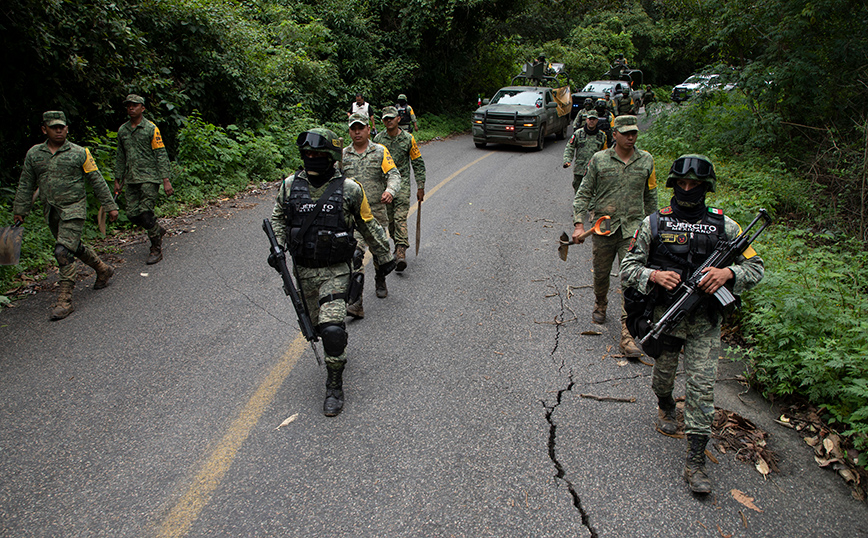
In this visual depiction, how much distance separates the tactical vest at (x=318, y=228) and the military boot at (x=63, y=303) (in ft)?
10.1

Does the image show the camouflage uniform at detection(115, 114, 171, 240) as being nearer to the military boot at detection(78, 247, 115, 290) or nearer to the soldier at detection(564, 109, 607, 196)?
the military boot at detection(78, 247, 115, 290)

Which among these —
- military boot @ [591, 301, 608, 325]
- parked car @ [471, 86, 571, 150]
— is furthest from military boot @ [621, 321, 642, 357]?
parked car @ [471, 86, 571, 150]

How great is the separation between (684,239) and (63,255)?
19.7ft

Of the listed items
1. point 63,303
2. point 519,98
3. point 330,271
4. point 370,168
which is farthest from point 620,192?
point 519,98

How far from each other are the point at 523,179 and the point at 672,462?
393 inches

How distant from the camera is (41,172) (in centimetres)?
595

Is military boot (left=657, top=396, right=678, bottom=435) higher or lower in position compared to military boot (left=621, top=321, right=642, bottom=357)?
higher

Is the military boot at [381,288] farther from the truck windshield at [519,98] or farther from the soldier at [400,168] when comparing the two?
the truck windshield at [519,98]

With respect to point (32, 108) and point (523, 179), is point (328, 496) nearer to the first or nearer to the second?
point (32, 108)

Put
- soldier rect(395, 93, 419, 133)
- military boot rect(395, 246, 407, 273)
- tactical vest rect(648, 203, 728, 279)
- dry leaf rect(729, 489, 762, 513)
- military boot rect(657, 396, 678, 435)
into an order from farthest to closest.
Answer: soldier rect(395, 93, 419, 133) < military boot rect(395, 246, 407, 273) < military boot rect(657, 396, 678, 435) < tactical vest rect(648, 203, 728, 279) < dry leaf rect(729, 489, 762, 513)

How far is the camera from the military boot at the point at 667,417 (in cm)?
380

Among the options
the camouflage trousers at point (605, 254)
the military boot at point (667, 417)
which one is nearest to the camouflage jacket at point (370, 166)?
the camouflage trousers at point (605, 254)

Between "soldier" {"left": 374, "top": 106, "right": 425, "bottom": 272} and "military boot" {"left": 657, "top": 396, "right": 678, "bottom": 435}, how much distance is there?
3652mm

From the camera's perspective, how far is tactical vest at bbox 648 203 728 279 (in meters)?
3.41
